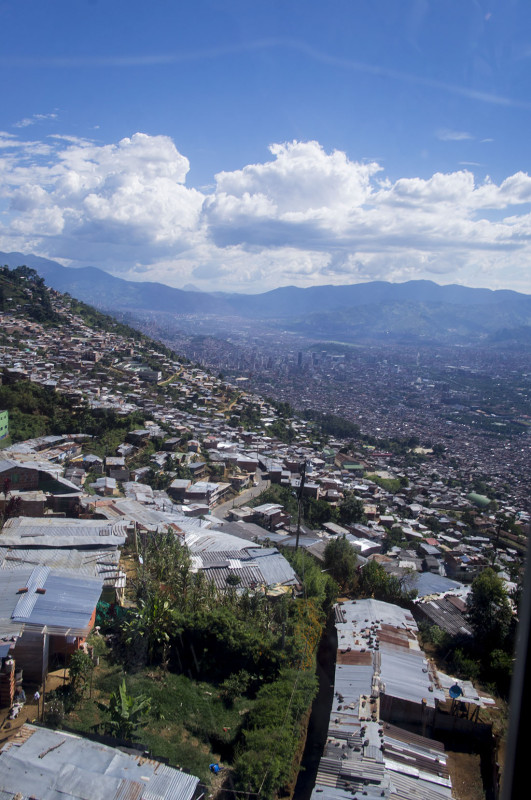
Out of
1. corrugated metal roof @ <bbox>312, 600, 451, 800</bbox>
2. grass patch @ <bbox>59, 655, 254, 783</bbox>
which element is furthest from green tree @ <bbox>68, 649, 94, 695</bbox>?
corrugated metal roof @ <bbox>312, 600, 451, 800</bbox>

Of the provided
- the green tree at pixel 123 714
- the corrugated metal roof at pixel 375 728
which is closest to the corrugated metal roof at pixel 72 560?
the green tree at pixel 123 714

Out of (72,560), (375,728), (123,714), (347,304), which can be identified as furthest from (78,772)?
(347,304)

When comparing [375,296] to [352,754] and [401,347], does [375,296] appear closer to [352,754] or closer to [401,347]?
[401,347]

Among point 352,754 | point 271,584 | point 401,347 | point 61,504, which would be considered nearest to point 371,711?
point 352,754

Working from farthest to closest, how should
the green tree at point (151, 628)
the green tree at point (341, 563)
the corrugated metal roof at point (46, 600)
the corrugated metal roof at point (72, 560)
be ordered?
the green tree at point (341, 563) < the corrugated metal roof at point (72, 560) < the green tree at point (151, 628) < the corrugated metal roof at point (46, 600)

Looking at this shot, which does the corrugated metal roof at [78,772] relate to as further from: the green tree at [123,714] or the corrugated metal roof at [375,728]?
the corrugated metal roof at [375,728]
